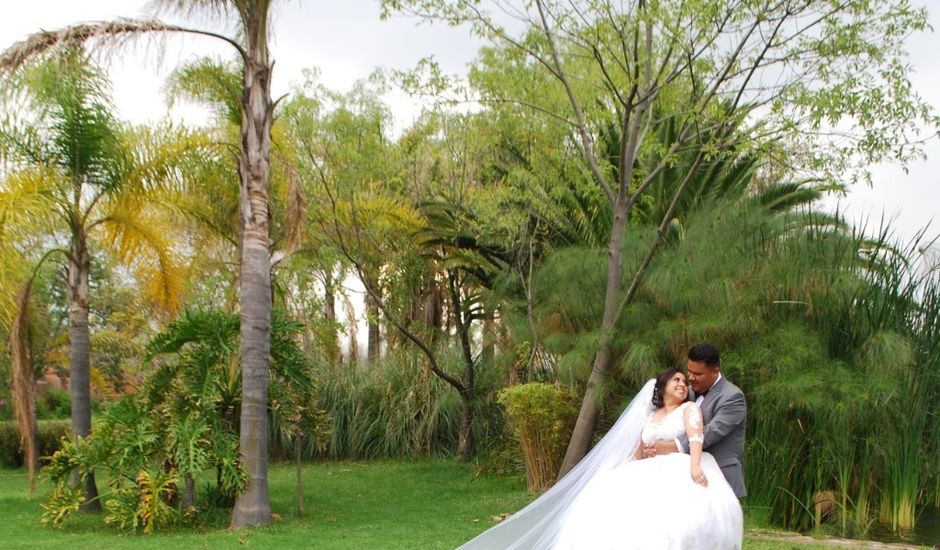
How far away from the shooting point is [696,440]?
5.66m

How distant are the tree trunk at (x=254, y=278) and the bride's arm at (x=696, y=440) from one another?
5620mm

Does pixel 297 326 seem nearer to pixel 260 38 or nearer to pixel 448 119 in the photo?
pixel 260 38

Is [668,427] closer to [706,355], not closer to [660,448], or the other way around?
[660,448]

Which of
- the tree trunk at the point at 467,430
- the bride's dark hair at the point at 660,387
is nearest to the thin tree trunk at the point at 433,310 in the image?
the tree trunk at the point at 467,430

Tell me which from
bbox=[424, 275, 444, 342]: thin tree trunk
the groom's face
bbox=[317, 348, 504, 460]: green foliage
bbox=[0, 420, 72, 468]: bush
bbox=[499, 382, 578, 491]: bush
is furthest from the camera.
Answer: bbox=[424, 275, 444, 342]: thin tree trunk

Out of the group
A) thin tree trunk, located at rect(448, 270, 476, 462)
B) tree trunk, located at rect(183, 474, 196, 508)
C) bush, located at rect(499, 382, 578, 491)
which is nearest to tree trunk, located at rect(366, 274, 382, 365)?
thin tree trunk, located at rect(448, 270, 476, 462)

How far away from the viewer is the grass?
30.5ft

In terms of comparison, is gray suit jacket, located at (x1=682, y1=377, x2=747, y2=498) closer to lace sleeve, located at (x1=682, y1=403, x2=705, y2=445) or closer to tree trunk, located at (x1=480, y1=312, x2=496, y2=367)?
lace sleeve, located at (x1=682, y1=403, x2=705, y2=445)

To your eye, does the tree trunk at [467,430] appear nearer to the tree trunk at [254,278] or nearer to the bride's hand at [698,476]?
the tree trunk at [254,278]

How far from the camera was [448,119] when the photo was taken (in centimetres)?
1532

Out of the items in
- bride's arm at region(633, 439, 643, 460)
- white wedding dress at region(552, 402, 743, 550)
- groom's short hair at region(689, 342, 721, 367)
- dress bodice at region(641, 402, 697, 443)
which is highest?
groom's short hair at region(689, 342, 721, 367)

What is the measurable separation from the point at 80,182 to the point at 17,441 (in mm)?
9306

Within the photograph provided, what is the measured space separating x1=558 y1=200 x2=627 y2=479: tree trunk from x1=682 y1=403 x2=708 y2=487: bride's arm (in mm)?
5727

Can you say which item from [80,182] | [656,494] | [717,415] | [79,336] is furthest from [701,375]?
[80,182]
